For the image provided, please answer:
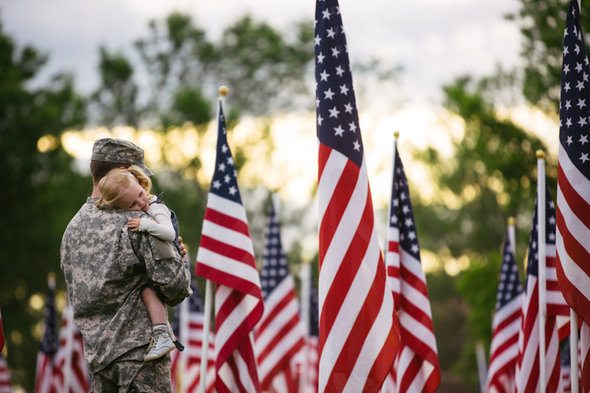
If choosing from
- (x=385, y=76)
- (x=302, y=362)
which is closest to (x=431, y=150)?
(x=385, y=76)

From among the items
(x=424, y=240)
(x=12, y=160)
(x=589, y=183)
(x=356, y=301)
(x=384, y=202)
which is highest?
(x=589, y=183)

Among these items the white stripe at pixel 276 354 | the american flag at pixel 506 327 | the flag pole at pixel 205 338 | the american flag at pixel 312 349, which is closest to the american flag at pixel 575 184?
the flag pole at pixel 205 338

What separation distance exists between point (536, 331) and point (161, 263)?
19.1 feet

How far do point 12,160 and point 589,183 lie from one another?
29961 mm

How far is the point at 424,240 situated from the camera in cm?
4881

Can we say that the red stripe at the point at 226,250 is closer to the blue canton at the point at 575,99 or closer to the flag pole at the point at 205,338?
the flag pole at the point at 205,338

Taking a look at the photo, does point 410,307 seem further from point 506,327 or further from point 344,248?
point 506,327

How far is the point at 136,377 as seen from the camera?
17.4 ft

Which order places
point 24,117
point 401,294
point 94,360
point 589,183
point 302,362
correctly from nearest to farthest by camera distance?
1. point 94,360
2. point 589,183
3. point 401,294
4. point 302,362
5. point 24,117

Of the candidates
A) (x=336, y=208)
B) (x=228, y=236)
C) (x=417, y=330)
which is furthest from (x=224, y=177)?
(x=336, y=208)

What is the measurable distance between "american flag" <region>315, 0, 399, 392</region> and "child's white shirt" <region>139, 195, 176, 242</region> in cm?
162

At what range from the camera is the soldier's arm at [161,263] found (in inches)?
211

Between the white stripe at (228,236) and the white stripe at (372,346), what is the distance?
2.49m

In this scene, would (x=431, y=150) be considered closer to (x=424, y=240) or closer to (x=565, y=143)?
(x=424, y=240)
